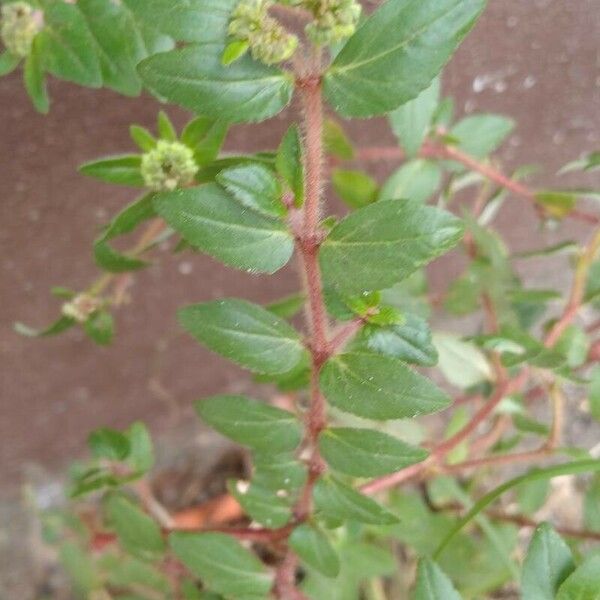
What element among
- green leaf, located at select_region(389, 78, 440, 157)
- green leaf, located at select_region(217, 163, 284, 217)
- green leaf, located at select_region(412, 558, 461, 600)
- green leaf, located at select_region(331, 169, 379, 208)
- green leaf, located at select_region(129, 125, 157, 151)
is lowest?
green leaf, located at select_region(412, 558, 461, 600)

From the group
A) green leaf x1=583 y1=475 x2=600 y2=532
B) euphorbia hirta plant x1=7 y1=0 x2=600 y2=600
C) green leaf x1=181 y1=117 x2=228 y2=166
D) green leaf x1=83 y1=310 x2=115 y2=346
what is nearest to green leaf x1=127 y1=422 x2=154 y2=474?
euphorbia hirta plant x1=7 y1=0 x2=600 y2=600

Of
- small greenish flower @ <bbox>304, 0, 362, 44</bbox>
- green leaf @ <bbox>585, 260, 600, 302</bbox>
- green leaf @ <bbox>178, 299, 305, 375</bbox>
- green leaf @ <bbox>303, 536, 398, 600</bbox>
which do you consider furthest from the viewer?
green leaf @ <bbox>303, 536, 398, 600</bbox>

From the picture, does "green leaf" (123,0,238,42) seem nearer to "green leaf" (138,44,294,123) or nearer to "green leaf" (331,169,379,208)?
"green leaf" (138,44,294,123)

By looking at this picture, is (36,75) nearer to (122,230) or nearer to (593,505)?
(122,230)

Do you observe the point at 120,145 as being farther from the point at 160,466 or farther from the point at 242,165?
the point at 160,466

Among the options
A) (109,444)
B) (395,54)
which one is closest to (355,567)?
(109,444)

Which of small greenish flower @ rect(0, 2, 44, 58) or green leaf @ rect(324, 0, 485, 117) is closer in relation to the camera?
green leaf @ rect(324, 0, 485, 117)

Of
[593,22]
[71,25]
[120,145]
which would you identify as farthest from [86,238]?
[593,22]
